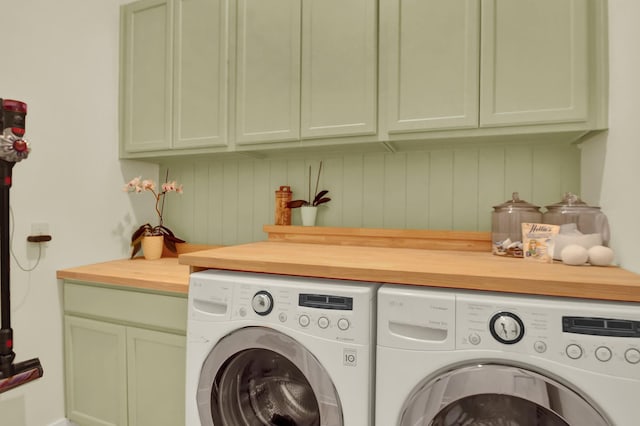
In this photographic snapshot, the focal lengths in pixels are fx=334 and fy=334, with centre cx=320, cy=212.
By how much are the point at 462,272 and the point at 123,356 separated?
5.20ft

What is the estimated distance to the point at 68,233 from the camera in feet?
5.89

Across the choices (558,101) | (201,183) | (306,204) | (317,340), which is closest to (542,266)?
(558,101)

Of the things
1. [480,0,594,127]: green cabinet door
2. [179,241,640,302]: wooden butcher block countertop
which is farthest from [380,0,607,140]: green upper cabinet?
[179,241,640,302]: wooden butcher block countertop

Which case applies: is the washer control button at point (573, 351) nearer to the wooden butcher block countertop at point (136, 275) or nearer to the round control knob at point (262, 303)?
the round control knob at point (262, 303)

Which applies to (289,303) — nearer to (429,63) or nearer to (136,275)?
(136,275)

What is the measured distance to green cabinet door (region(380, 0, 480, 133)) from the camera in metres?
1.43

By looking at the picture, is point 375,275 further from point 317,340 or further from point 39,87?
point 39,87

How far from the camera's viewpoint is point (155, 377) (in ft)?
5.06

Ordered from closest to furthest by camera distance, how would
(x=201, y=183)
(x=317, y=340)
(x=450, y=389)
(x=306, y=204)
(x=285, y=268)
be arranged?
(x=450, y=389), (x=317, y=340), (x=285, y=268), (x=306, y=204), (x=201, y=183)

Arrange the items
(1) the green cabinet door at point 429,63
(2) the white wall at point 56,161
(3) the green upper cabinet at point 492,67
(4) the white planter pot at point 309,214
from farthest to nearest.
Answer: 1. (4) the white planter pot at point 309,214
2. (2) the white wall at point 56,161
3. (1) the green cabinet door at point 429,63
4. (3) the green upper cabinet at point 492,67

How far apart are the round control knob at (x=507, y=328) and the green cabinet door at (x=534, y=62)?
85cm

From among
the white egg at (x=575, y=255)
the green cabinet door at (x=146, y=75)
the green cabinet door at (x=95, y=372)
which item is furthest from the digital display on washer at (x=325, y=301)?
the green cabinet door at (x=146, y=75)

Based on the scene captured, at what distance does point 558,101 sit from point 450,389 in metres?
1.16

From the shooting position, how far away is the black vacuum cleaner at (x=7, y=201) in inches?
50.8
